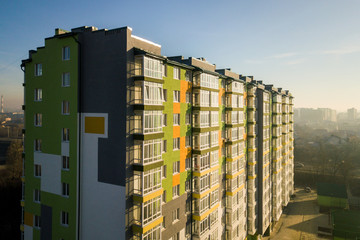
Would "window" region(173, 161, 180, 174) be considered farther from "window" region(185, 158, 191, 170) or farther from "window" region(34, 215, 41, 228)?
"window" region(34, 215, 41, 228)

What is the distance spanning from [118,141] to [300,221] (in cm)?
5625

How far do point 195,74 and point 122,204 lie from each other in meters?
17.1

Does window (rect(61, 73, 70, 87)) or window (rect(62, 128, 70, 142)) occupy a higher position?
window (rect(61, 73, 70, 87))

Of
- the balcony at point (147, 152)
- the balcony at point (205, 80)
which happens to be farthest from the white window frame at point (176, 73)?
the balcony at point (147, 152)

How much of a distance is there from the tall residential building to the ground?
2653 cm

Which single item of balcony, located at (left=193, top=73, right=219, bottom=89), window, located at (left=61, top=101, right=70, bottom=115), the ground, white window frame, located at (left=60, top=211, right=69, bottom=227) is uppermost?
balcony, located at (left=193, top=73, right=219, bottom=89)

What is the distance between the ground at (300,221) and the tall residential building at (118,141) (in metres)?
26.5

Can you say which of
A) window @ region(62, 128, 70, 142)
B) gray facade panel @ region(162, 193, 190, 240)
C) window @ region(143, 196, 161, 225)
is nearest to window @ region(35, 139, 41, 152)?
window @ region(62, 128, 70, 142)

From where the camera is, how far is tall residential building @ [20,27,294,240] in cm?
1994

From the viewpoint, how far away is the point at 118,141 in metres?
19.8

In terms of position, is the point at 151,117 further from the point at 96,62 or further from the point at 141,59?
the point at 96,62

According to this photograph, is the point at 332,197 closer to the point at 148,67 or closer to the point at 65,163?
the point at 148,67

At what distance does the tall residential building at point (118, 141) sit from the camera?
19.9 metres

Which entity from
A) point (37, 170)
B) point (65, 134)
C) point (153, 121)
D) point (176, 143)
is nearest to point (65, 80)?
point (65, 134)
